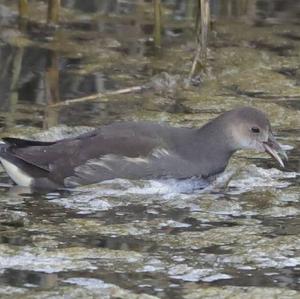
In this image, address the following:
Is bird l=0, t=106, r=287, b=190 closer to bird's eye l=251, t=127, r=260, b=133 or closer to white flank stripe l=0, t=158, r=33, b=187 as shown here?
white flank stripe l=0, t=158, r=33, b=187

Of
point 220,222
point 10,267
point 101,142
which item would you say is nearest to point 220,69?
point 101,142

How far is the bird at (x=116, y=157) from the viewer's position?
6.13 meters

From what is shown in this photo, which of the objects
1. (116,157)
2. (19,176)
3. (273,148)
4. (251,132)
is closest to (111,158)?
(116,157)

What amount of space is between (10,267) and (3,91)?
325 centimetres

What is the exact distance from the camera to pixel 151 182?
612 cm

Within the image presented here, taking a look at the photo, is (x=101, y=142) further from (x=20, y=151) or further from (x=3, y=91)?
(x=3, y=91)

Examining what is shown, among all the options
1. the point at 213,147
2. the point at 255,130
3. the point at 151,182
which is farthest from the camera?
the point at 255,130

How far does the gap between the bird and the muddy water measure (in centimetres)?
8

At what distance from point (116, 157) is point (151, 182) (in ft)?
0.70

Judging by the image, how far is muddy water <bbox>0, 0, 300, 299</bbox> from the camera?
4824 mm

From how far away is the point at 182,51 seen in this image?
9164mm

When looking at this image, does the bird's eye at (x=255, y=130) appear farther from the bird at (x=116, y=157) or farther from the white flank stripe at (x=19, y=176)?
the white flank stripe at (x=19, y=176)

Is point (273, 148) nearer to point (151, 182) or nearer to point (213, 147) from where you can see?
point (213, 147)

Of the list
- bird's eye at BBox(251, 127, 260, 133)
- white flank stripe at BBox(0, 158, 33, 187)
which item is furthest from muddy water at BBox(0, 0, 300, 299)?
bird's eye at BBox(251, 127, 260, 133)
